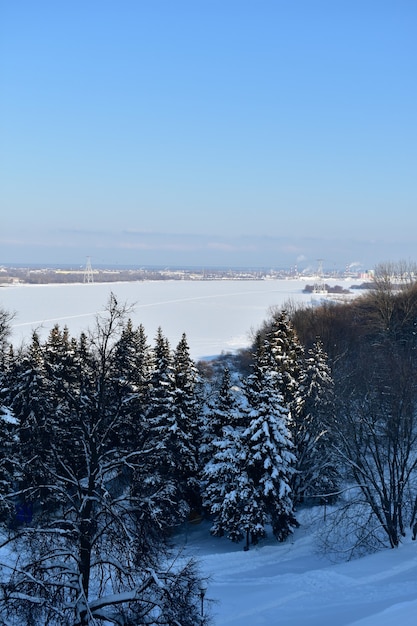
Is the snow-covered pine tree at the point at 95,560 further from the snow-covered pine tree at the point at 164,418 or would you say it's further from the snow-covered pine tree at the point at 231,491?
the snow-covered pine tree at the point at 164,418

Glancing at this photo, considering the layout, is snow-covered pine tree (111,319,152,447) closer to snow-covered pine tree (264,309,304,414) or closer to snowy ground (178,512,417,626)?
snowy ground (178,512,417,626)

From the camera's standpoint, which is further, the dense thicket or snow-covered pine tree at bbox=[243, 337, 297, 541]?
snow-covered pine tree at bbox=[243, 337, 297, 541]

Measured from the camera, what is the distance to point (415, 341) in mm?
43312

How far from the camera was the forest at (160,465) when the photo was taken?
977 centimetres

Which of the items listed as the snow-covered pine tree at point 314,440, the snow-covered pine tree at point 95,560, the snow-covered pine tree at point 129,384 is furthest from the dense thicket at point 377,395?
the snow-covered pine tree at point 95,560

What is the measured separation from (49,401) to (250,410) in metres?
9.07

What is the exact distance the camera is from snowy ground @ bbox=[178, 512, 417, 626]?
1175 cm

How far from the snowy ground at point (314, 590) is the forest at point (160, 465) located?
1.42m

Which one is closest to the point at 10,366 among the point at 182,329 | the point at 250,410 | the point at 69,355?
the point at 69,355

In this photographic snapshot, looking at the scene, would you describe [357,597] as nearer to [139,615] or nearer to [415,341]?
[139,615]

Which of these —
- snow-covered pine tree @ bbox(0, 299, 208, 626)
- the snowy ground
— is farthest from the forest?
the snowy ground

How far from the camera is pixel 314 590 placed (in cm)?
1367

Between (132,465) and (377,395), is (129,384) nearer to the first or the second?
(132,465)

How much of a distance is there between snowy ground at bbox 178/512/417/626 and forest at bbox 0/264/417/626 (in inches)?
55.7
